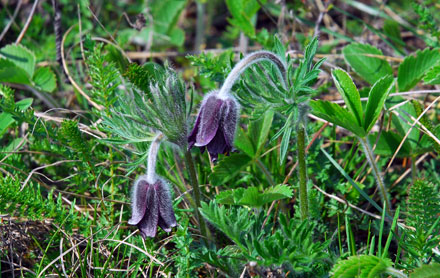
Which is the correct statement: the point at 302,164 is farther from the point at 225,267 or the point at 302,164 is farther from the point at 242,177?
the point at 242,177

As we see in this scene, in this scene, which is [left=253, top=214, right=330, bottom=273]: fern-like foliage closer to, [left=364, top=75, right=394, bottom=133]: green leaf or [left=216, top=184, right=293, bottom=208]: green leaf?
[left=216, top=184, right=293, bottom=208]: green leaf

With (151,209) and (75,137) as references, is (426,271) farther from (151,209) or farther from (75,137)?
(75,137)

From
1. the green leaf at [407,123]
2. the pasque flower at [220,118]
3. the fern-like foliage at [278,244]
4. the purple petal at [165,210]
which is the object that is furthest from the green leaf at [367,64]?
the purple petal at [165,210]

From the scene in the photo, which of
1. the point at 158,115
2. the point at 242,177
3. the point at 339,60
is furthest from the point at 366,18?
the point at 158,115

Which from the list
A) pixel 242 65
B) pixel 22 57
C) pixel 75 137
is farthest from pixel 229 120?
pixel 22 57

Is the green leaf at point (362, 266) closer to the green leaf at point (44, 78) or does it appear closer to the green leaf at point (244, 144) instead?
the green leaf at point (244, 144)

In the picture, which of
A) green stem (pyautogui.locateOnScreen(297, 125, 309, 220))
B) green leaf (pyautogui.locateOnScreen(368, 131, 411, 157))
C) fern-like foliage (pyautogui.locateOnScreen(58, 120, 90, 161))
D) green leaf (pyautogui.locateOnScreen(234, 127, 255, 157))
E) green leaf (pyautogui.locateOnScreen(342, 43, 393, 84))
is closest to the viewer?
green stem (pyautogui.locateOnScreen(297, 125, 309, 220))

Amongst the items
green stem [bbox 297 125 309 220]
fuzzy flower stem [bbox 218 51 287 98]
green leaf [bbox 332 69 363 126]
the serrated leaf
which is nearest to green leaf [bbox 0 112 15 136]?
fuzzy flower stem [bbox 218 51 287 98]
